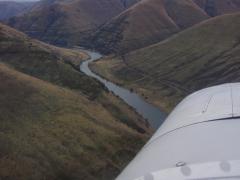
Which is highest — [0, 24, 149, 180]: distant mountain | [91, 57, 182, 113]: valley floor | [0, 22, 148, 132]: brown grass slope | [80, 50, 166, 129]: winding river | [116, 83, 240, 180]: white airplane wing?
[116, 83, 240, 180]: white airplane wing

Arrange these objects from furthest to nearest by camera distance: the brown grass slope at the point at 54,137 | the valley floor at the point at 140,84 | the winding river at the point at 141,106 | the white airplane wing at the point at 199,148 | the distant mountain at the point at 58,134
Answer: the valley floor at the point at 140,84 < the winding river at the point at 141,106 < the distant mountain at the point at 58,134 < the brown grass slope at the point at 54,137 < the white airplane wing at the point at 199,148

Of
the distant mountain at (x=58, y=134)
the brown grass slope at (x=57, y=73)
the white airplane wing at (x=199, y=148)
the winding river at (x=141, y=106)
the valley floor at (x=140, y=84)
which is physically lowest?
the valley floor at (x=140, y=84)

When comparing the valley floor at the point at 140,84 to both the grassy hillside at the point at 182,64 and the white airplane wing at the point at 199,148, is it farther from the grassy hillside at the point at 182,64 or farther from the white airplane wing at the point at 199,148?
the white airplane wing at the point at 199,148

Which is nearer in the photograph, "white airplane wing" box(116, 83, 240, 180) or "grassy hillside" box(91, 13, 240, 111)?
"white airplane wing" box(116, 83, 240, 180)

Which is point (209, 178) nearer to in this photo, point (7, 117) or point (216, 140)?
point (216, 140)

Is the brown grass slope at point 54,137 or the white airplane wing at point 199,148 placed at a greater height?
the white airplane wing at point 199,148

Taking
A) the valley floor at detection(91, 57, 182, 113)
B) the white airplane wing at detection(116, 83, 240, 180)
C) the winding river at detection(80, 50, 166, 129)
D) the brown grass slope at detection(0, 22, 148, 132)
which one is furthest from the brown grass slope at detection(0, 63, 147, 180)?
the valley floor at detection(91, 57, 182, 113)

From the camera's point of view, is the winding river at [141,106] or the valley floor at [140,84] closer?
the winding river at [141,106]

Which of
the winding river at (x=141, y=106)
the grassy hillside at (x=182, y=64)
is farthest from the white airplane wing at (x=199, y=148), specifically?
the grassy hillside at (x=182, y=64)

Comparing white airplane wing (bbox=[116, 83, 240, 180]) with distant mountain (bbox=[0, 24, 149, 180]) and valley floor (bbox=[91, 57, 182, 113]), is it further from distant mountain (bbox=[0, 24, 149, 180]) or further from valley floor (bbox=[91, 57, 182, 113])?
valley floor (bbox=[91, 57, 182, 113])
